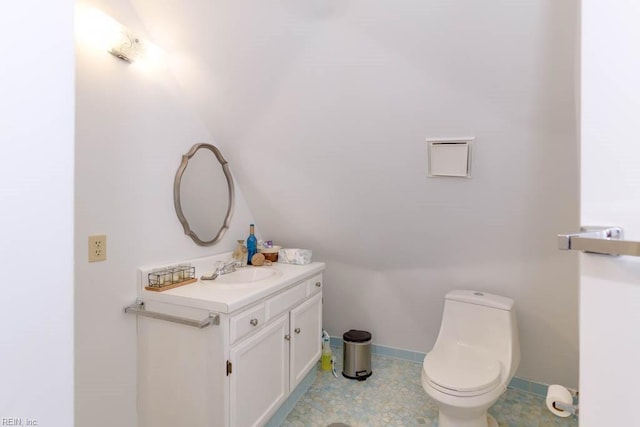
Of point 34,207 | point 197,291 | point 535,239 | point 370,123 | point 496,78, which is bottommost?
point 197,291

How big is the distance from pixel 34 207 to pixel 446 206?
6.59 ft

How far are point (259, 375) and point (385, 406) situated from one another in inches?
38.2

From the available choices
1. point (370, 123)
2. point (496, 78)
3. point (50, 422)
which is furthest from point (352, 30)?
point (50, 422)

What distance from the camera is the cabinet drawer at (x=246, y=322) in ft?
4.84

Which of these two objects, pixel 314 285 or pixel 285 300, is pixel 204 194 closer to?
pixel 285 300

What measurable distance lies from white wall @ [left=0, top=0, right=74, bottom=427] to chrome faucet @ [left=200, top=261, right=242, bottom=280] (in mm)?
1271

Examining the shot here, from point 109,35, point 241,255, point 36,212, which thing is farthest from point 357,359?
point 109,35

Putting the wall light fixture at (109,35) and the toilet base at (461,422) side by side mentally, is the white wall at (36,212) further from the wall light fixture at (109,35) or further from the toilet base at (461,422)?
the toilet base at (461,422)

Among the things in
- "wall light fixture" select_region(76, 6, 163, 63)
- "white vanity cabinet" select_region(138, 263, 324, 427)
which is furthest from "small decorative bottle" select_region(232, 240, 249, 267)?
"wall light fixture" select_region(76, 6, 163, 63)

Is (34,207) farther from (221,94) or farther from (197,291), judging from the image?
(221,94)

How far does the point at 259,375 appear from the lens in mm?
1680

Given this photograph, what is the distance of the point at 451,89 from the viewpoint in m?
1.59

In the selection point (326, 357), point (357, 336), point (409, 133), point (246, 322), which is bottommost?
point (326, 357)

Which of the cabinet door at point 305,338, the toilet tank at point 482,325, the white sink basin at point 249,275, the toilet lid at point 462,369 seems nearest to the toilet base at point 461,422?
the toilet lid at point 462,369
